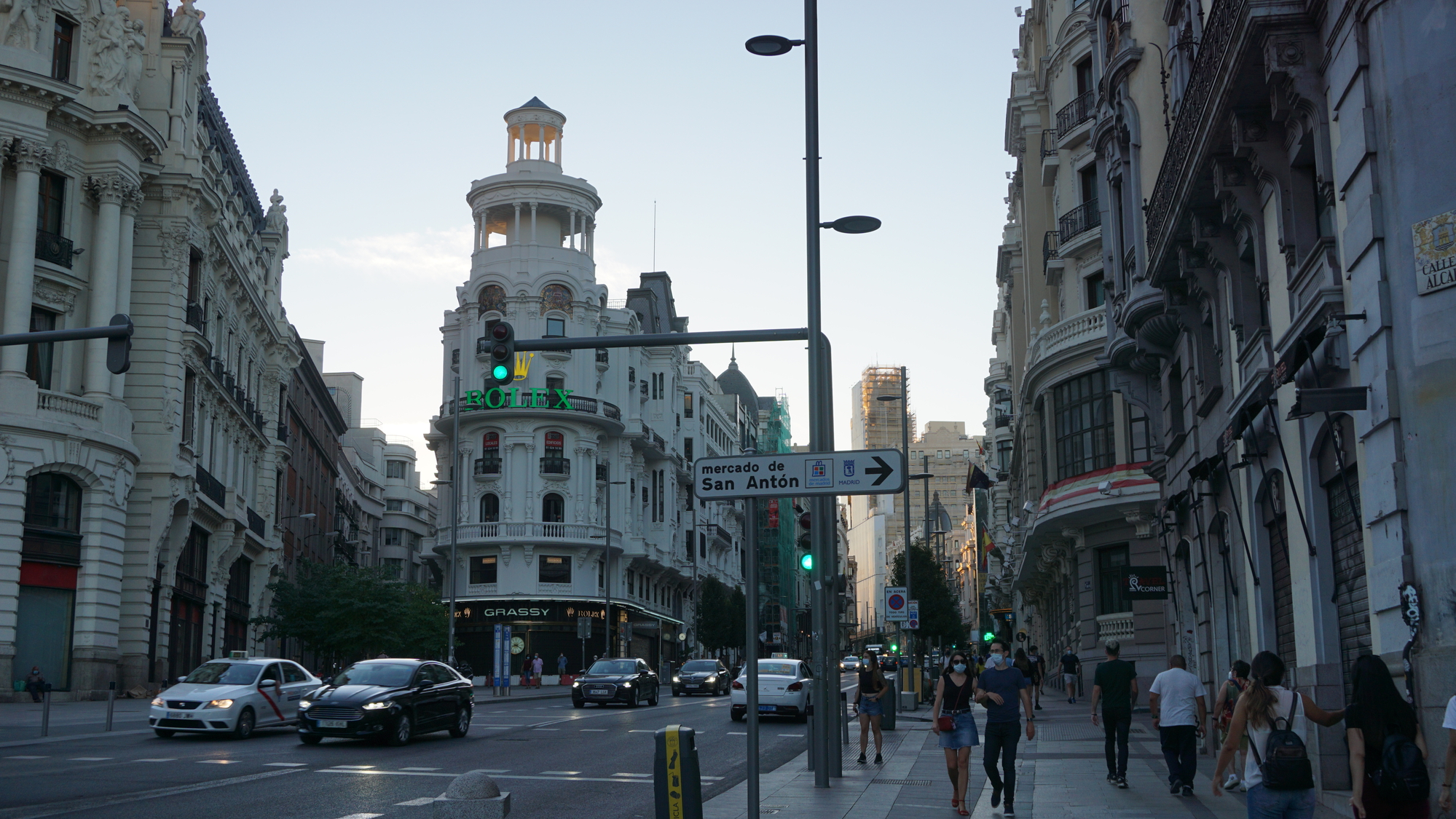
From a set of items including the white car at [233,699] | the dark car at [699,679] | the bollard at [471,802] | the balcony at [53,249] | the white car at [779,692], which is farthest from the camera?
the dark car at [699,679]

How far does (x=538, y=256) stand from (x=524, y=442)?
10199 mm

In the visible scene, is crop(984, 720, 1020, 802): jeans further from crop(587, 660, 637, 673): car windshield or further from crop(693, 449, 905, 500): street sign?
crop(587, 660, 637, 673): car windshield

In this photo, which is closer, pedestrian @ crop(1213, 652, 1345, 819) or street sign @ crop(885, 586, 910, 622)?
pedestrian @ crop(1213, 652, 1345, 819)

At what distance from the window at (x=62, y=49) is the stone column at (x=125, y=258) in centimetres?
357

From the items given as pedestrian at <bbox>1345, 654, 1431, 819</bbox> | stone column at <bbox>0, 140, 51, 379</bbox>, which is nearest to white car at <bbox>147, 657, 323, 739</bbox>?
stone column at <bbox>0, 140, 51, 379</bbox>

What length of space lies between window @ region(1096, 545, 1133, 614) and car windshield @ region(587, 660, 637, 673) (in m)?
12.8

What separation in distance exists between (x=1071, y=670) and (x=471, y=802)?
99.4 feet

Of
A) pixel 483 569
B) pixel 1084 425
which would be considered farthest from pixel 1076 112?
pixel 483 569

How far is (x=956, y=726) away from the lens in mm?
13148

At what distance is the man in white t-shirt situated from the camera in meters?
14.1

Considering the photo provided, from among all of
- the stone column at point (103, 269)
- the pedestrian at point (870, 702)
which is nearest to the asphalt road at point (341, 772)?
the pedestrian at point (870, 702)

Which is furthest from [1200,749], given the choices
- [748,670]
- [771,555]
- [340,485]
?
[771,555]

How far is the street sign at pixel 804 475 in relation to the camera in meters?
9.14

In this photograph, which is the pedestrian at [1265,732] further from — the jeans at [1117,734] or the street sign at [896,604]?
the street sign at [896,604]
